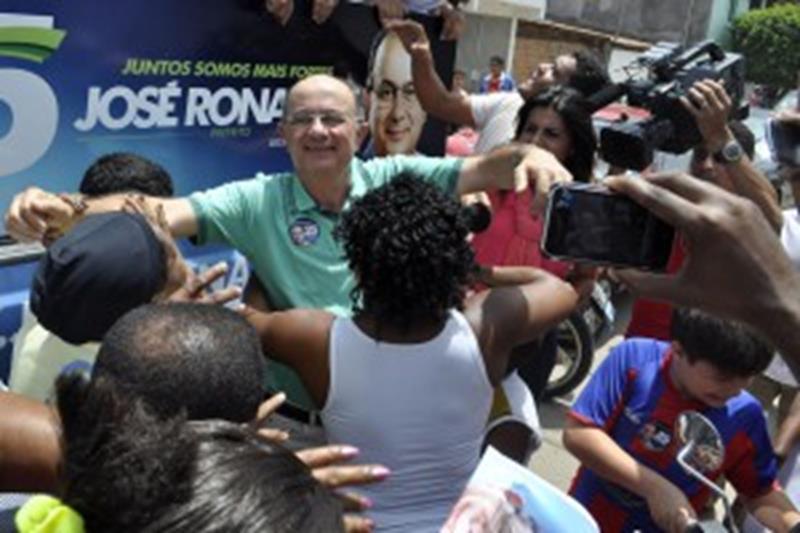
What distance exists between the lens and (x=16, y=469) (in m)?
1.34

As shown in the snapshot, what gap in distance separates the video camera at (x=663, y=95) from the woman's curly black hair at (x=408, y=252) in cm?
55

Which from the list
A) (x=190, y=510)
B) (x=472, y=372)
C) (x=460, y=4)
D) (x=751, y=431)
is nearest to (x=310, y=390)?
(x=472, y=372)

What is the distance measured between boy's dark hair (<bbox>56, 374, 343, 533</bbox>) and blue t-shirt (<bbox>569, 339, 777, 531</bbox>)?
1.42 meters

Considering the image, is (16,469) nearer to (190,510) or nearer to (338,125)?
(190,510)

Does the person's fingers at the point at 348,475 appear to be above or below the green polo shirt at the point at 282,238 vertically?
below

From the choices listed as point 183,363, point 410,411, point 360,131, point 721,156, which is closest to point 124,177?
point 360,131

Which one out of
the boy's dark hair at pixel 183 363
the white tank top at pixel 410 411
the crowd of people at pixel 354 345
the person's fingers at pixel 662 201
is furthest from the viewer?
the white tank top at pixel 410 411

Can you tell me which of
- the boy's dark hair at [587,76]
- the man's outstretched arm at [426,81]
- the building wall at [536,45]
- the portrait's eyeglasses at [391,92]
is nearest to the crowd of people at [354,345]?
the man's outstretched arm at [426,81]

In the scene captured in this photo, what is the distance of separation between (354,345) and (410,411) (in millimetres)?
181

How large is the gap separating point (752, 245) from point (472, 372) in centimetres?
82

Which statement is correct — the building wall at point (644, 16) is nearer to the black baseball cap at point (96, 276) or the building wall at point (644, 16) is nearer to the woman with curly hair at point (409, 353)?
the woman with curly hair at point (409, 353)

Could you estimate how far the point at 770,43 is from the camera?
32.5 m

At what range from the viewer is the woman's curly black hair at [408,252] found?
1.93m

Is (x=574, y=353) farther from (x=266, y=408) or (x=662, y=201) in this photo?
(x=662, y=201)
